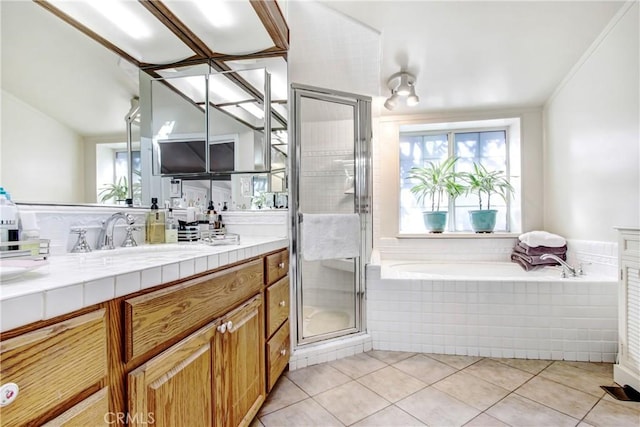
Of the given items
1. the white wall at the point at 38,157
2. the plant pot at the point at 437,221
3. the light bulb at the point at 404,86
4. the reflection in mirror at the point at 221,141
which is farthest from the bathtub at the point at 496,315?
the white wall at the point at 38,157

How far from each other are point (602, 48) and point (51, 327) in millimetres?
3063

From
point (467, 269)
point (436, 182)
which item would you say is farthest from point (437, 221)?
point (467, 269)

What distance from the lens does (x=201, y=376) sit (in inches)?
34.0

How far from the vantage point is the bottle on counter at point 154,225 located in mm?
1468

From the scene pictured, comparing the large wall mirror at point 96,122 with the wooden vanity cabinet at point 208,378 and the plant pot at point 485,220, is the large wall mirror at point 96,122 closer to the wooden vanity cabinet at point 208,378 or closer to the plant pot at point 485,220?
the wooden vanity cabinet at point 208,378

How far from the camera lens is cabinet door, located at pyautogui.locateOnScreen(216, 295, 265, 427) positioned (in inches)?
39.7

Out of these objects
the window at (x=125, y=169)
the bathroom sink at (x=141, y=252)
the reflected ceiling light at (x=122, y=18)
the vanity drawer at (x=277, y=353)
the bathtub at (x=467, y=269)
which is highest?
the reflected ceiling light at (x=122, y=18)

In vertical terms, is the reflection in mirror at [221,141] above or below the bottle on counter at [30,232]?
above

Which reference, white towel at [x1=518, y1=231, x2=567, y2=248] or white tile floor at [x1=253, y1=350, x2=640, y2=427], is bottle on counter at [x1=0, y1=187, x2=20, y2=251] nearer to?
white tile floor at [x1=253, y1=350, x2=640, y2=427]

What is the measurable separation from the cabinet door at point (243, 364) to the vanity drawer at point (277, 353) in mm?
72

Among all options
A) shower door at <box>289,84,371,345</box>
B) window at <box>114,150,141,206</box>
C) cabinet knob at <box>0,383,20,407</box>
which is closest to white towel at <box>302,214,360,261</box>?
shower door at <box>289,84,371,345</box>

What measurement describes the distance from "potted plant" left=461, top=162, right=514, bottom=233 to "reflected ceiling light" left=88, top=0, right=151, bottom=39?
113 inches

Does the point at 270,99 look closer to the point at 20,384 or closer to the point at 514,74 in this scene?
the point at 20,384

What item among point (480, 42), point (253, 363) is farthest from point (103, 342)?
point (480, 42)
